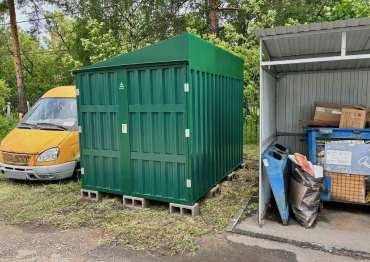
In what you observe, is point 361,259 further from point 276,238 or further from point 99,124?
point 99,124

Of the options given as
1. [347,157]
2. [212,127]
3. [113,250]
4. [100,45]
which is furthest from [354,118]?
[100,45]

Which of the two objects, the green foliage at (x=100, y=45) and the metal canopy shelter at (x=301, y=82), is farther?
the green foliage at (x=100, y=45)

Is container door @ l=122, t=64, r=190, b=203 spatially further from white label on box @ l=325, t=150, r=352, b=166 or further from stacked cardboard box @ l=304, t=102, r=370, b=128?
stacked cardboard box @ l=304, t=102, r=370, b=128

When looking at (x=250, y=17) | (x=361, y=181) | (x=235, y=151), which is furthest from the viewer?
(x=250, y=17)

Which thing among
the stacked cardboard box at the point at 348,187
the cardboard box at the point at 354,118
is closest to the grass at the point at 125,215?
the stacked cardboard box at the point at 348,187

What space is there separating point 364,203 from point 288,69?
9.75ft

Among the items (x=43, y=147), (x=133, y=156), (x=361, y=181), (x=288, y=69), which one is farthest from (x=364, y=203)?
(x=43, y=147)

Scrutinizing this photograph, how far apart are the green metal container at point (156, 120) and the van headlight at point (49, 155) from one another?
97cm

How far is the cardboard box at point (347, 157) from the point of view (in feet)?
15.5

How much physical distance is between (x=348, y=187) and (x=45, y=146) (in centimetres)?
553

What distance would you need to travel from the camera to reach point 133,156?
5.20 m

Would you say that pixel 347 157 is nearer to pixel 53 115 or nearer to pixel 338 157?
pixel 338 157

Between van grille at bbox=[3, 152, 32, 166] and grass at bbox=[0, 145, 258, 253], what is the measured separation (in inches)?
21.3

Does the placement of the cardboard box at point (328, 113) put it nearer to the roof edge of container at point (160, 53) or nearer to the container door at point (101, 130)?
the roof edge of container at point (160, 53)
